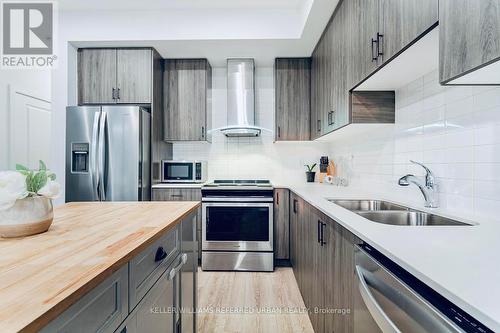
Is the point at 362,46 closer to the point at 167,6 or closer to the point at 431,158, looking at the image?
the point at 431,158

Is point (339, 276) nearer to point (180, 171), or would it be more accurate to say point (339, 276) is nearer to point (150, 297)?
point (150, 297)

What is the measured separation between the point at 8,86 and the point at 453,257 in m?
4.12

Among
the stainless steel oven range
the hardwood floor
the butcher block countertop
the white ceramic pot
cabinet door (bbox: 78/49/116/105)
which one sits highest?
cabinet door (bbox: 78/49/116/105)

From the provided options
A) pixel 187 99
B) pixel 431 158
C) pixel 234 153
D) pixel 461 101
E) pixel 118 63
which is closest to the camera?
pixel 461 101

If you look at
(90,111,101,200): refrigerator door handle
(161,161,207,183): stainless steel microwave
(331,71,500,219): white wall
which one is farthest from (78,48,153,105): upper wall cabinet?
(331,71,500,219): white wall

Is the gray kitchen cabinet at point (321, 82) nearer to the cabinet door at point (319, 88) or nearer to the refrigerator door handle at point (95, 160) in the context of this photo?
the cabinet door at point (319, 88)

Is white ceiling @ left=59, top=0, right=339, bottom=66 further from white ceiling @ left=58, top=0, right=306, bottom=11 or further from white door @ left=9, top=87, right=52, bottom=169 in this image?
white door @ left=9, top=87, right=52, bottom=169

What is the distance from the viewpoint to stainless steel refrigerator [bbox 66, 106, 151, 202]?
273cm

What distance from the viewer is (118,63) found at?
9.83ft

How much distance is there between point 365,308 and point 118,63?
10.4 feet

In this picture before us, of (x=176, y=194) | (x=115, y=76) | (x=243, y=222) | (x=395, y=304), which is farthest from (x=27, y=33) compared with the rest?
(x=395, y=304)

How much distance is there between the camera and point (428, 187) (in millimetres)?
1558

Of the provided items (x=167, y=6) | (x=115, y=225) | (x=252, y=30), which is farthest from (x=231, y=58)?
(x=115, y=225)

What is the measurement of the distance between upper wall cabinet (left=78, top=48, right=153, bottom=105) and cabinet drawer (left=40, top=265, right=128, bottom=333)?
2.57m
